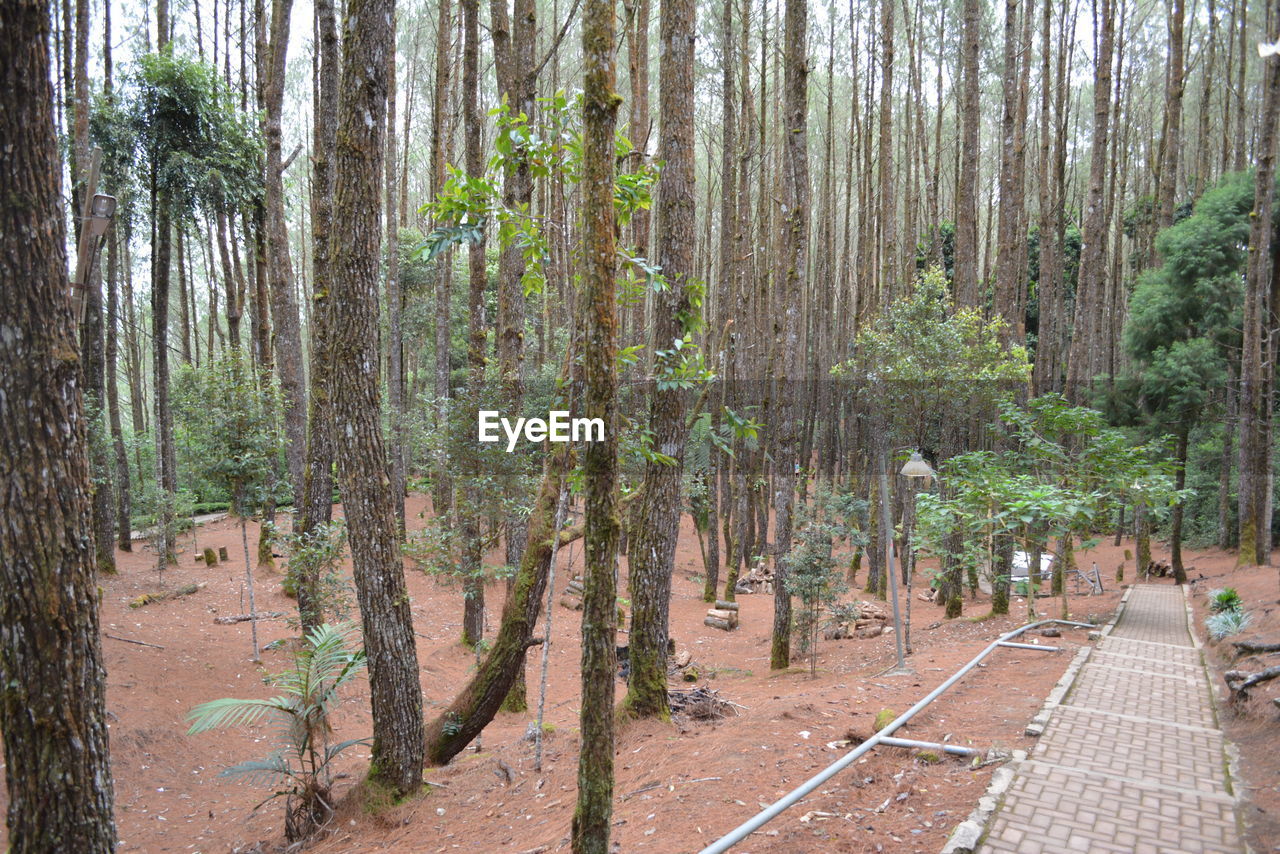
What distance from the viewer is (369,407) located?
17.0ft

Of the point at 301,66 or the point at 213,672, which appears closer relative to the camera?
the point at 213,672

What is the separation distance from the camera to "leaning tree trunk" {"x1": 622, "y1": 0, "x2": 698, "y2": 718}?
5.85m

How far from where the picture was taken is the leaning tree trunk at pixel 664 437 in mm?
5852

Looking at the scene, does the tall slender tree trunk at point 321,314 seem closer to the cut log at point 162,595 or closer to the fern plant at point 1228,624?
the cut log at point 162,595

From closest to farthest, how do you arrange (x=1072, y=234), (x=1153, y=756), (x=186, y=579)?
(x=1153, y=756)
(x=186, y=579)
(x=1072, y=234)

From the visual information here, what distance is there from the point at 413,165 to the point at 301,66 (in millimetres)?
6749

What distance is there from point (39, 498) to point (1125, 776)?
20.1 ft

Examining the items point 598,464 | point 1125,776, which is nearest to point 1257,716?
point 1125,776

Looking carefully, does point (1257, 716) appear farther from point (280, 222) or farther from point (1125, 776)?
point (280, 222)

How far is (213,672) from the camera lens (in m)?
9.27

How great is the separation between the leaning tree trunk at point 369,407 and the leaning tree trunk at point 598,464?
251 centimetres

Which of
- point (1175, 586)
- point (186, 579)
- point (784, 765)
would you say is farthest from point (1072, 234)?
point (186, 579)

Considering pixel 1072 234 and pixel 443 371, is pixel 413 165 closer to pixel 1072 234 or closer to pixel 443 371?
pixel 443 371

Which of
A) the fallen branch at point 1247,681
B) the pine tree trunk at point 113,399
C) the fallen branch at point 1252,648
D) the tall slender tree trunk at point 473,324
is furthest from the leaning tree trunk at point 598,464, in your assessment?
the pine tree trunk at point 113,399
